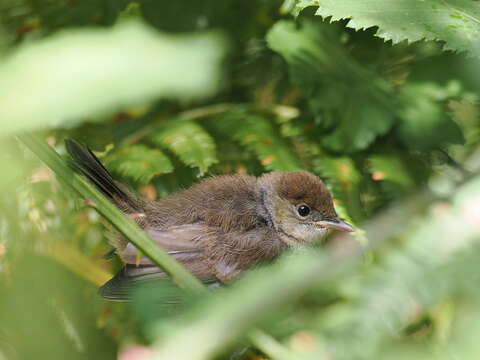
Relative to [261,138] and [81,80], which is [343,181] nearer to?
[261,138]

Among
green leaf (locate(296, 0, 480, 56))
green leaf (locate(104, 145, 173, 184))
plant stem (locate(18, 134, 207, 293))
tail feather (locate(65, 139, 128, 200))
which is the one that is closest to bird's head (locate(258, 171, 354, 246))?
green leaf (locate(104, 145, 173, 184))

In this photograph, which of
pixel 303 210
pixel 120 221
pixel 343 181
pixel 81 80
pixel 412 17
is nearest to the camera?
pixel 81 80

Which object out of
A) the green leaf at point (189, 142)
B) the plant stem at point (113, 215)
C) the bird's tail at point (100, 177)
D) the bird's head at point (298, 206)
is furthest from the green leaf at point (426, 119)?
the plant stem at point (113, 215)

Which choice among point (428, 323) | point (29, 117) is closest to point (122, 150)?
point (428, 323)

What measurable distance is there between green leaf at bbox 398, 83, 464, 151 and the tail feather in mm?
1072

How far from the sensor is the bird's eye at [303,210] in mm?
→ 2601

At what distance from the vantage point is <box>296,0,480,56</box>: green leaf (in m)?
1.78

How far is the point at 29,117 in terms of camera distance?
0.75 m

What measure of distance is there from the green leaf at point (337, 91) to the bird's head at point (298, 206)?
0.59ft

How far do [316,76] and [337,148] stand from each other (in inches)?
12.1

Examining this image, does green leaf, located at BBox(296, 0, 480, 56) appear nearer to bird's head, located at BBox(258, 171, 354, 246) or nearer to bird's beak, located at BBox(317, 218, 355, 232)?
bird's head, located at BBox(258, 171, 354, 246)

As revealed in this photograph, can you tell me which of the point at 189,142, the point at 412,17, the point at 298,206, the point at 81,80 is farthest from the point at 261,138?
the point at 81,80

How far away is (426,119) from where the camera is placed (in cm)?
245

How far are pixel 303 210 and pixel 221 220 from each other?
0.42 m
